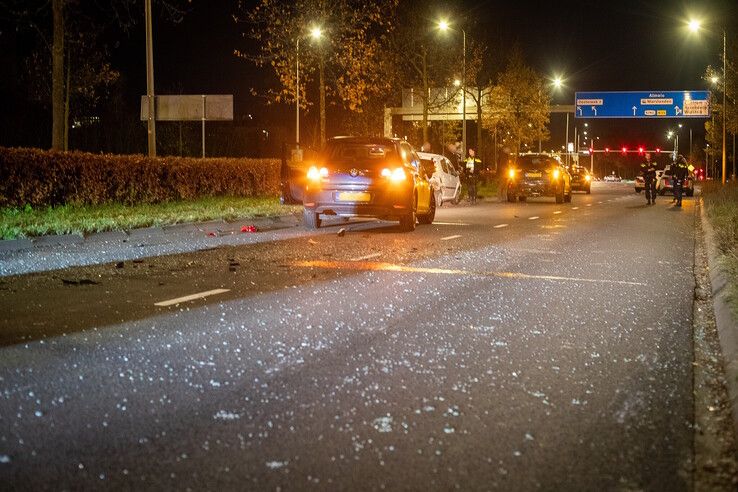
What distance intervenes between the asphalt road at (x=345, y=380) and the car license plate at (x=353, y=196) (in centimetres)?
602

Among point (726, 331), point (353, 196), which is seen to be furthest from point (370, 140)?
point (726, 331)

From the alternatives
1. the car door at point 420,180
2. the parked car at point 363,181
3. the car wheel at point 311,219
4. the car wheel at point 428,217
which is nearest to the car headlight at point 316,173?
the parked car at point 363,181

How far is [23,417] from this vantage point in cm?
450

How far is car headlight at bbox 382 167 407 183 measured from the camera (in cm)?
1703

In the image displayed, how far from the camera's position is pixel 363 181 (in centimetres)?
1698

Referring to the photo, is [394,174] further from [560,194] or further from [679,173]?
[560,194]

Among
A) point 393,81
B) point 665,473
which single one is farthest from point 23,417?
point 393,81

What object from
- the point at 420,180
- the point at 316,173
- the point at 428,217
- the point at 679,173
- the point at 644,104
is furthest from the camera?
the point at 644,104

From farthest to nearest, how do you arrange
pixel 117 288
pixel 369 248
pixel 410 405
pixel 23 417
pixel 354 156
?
pixel 354 156 → pixel 369 248 → pixel 117 288 → pixel 410 405 → pixel 23 417

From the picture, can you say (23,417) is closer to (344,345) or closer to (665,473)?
(344,345)

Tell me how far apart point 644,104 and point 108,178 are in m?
50.2

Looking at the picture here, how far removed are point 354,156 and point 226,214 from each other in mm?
4010

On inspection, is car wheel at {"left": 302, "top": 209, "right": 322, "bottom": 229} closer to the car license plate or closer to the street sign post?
the car license plate

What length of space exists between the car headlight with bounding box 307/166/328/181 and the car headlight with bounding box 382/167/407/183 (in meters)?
1.12
